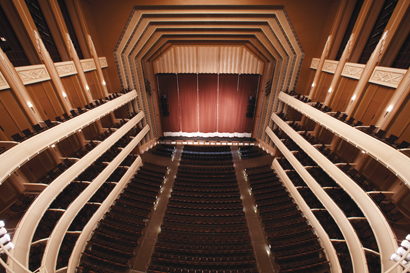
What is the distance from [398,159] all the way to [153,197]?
1225 centimetres

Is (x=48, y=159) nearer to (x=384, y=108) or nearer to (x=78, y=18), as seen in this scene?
(x=78, y=18)

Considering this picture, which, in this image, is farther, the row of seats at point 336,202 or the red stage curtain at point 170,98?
the red stage curtain at point 170,98

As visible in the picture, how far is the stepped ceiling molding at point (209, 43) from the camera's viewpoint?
1148 cm

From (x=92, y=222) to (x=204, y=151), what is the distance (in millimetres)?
10423

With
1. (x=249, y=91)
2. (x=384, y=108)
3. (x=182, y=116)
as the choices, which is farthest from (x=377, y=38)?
(x=182, y=116)

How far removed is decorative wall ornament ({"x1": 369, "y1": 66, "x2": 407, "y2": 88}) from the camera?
7.24 m

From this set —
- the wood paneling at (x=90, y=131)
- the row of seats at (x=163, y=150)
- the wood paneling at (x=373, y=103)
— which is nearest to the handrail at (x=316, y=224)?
the wood paneling at (x=373, y=103)

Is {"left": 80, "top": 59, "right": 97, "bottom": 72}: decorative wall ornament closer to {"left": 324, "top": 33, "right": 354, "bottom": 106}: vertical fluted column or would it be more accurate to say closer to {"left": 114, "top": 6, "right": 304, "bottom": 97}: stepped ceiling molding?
{"left": 114, "top": 6, "right": 304, "bottom": 97}: stepped ceiling molding

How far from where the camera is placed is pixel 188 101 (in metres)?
17.0

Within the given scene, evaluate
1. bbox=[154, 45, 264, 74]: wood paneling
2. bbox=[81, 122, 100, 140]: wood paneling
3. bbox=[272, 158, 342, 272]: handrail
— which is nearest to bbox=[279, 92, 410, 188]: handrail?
bbox=[272, 158, 342, 272]: handrail

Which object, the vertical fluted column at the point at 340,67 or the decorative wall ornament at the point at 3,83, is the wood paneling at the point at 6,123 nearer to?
the decorative wall ornament at the point at 3,83

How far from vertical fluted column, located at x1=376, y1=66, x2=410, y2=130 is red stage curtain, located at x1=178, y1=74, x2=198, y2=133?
13181mm

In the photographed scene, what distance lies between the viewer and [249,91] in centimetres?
1647

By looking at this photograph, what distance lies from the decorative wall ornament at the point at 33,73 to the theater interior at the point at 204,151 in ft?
0.21
